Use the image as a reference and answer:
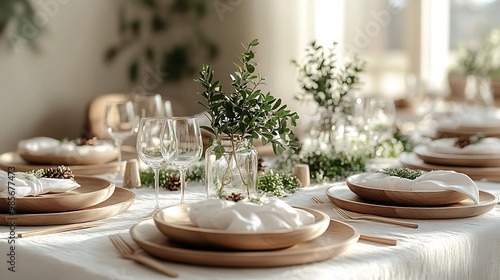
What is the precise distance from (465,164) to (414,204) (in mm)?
599

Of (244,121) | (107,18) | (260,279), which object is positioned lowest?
(260,279)

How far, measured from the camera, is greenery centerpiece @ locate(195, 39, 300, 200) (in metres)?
1.63

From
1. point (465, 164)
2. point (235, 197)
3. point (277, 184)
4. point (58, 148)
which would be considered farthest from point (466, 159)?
point (58, 148)

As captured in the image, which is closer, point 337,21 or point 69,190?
point 69,190

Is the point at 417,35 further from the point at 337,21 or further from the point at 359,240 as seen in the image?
the point at 359,240

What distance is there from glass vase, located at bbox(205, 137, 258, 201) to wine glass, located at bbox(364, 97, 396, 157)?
0.77 meters

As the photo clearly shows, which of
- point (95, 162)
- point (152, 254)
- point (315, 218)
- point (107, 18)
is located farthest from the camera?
point (107, 18)

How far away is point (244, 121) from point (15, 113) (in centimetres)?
260

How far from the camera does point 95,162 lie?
7.44ft

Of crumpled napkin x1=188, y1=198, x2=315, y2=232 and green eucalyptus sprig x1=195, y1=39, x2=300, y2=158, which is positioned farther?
green eucalyptus sprig x1=195, y1=39, x2=300, y2=158

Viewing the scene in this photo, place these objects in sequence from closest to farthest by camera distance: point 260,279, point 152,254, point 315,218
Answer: point 260,279 < point 152,254 < point 315,218

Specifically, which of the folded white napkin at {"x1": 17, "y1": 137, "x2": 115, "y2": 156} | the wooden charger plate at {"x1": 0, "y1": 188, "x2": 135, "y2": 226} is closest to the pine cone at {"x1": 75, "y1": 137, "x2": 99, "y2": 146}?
the folded white napkin at {"x1": 17, "y1": 137, "x2": 115, "y2": 156}

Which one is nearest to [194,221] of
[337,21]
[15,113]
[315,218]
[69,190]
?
[315,218]

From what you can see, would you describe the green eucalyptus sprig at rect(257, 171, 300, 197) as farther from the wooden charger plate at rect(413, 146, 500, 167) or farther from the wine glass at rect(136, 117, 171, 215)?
the wooden charger plate at rect(413, 146, 500, 167)
